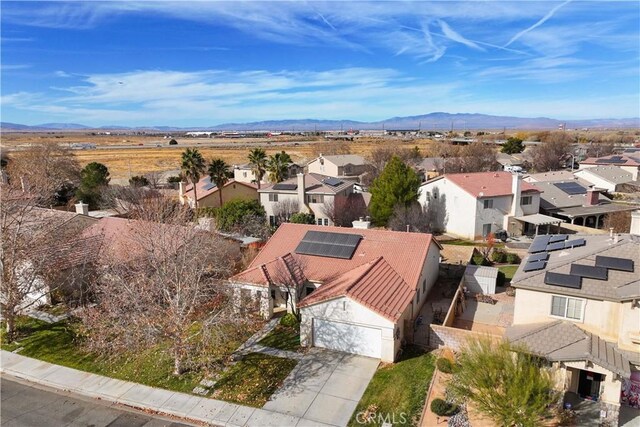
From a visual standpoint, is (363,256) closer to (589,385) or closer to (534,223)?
(589,385)

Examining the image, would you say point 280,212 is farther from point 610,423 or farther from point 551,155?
point 551,155

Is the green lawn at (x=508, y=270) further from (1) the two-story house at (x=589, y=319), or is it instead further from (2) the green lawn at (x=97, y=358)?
(2) the green lawn at (x=97, y=358)

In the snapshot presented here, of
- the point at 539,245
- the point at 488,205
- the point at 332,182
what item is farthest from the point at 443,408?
the point at 332,182

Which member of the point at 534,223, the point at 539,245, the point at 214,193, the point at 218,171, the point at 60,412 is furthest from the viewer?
the point at 214,193

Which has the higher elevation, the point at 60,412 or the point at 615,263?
the point at 615,263

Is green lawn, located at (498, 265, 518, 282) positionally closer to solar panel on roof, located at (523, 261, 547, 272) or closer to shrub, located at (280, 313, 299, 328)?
solar panel on roof, located at (523, 261, 547, 272)

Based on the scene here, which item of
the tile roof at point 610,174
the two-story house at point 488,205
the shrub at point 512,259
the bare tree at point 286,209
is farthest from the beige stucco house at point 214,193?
the tile roof at point 610,174

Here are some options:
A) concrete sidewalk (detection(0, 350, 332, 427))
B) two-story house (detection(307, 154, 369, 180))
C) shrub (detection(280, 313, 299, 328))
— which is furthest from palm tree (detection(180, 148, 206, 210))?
two-story house (detection(307, 154, 369, 180))
